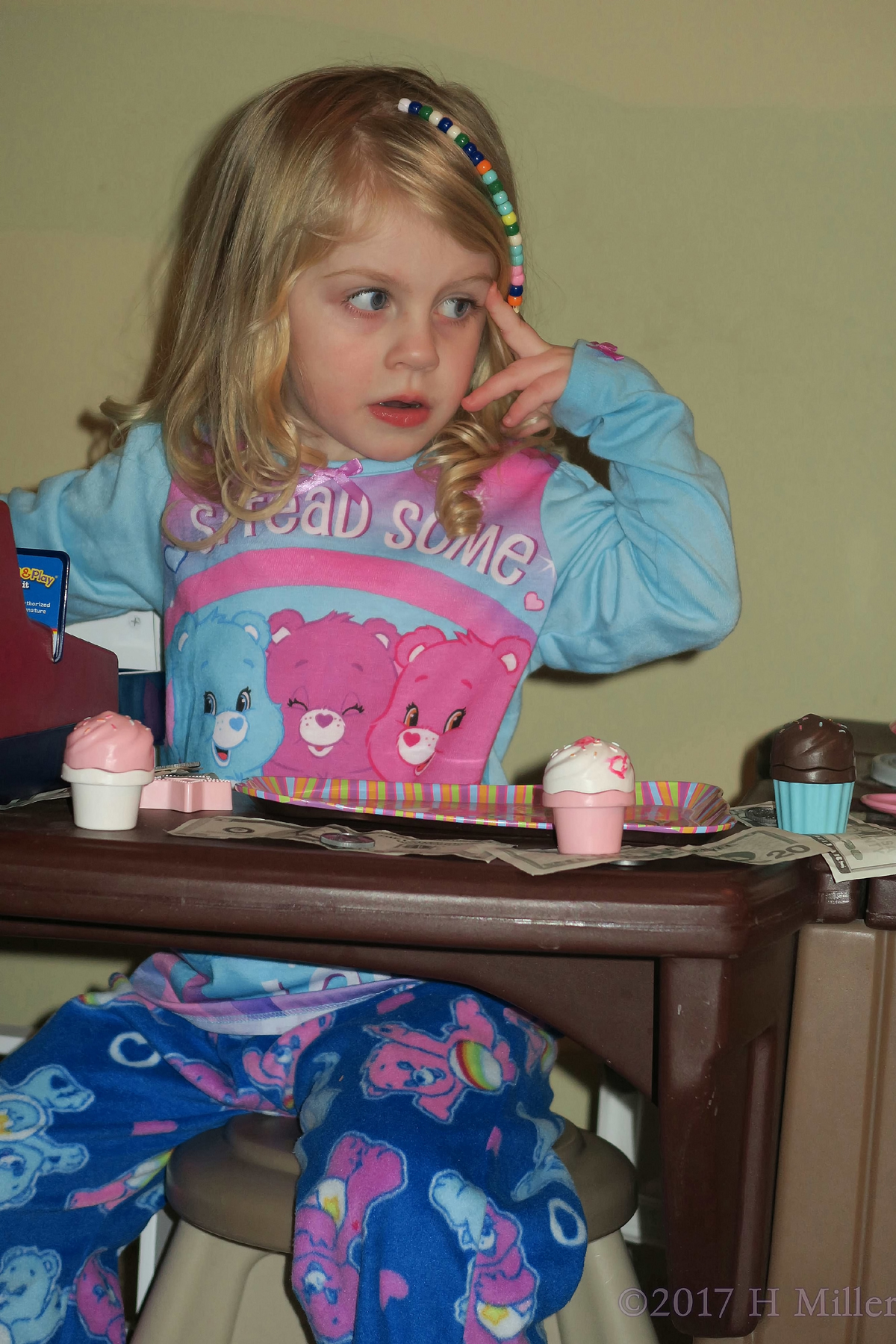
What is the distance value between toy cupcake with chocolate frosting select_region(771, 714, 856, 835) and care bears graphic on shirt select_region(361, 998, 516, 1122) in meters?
0.24

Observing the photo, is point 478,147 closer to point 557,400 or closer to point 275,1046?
point 557,400

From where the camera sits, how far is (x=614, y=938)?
587mm

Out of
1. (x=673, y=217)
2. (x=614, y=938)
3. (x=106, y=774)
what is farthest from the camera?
(x=673, y=217)

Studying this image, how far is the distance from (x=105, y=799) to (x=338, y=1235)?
27 centimetres

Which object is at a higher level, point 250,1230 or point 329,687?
point 329,687

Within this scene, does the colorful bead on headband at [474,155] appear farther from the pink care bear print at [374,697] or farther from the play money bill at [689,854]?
the play money bill at [689,854]

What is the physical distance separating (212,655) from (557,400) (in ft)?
1.12

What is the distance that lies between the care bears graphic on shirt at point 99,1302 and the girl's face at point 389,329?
2.11ft

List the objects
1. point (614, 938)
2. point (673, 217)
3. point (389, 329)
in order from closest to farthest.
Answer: point (614, 938)
point (389, 329)
point (673, 217)

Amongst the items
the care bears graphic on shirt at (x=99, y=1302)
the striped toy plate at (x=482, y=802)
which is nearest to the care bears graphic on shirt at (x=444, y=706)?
the striped toy plate at (x=482, y=802)

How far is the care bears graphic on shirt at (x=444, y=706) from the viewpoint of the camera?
0.98 meters

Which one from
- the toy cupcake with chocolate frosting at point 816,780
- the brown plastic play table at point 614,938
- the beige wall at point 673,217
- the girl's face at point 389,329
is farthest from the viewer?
the beige wall at point 673,217

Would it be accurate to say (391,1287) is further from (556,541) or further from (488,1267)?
(556,541)

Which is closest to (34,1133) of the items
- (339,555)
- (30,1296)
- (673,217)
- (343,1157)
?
(30,1296)
